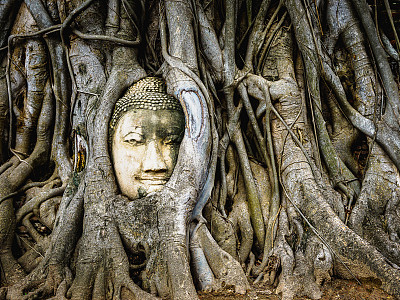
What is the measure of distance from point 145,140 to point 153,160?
184mm

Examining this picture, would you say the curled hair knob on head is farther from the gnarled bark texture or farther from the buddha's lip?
the buddha's lip

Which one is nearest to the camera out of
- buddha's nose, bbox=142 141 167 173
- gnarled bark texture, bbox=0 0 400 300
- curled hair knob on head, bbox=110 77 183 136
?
gnarled bark texture, bbox=0 0 400 300

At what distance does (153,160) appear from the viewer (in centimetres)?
247

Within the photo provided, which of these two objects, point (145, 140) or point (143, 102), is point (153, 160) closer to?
point (145, 140)

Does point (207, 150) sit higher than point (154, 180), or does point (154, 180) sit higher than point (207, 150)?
point (207, 150)

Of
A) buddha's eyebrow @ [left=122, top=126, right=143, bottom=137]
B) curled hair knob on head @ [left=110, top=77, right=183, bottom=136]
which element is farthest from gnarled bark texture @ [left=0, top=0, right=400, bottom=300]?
buddha's eyebrow @ [left=122, top=126, right=143, bottom=137]

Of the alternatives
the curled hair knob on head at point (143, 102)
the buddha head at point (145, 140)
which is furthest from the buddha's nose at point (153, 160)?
the curled hair knob on head at point (143, 102)

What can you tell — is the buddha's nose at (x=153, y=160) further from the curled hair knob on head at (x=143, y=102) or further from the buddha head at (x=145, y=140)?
the curled hair knob on head at (x=143, y=102)

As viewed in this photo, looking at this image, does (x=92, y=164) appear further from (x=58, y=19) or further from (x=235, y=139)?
(x=58, y=19)

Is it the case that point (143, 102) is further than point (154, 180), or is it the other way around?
point (143, 102)

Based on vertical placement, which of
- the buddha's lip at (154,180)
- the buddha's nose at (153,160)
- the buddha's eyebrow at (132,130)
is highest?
the buddha's eyebrow at (132,130)

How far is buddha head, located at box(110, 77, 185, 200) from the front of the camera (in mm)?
2500

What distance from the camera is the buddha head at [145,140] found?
2.50 metres

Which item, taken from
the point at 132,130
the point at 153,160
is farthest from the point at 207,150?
the point at 132,130
